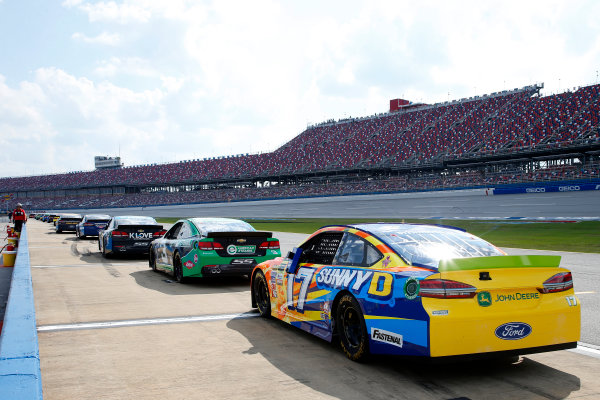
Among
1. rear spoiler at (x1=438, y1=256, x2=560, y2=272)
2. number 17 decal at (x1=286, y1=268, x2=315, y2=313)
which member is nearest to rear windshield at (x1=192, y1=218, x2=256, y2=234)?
number 17 decal at (x1=286, y1=268, x2=315, y2=313)

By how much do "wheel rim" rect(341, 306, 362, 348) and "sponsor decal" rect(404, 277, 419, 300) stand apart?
0.75 metres

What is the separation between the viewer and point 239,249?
1006 cm

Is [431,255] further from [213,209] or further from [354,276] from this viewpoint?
[213,209]

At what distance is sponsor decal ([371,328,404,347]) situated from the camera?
4.32 meters

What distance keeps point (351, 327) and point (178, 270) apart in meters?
6.39

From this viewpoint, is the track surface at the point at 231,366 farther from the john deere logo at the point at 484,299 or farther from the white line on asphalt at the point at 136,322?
the john deere logo at the point at 484,299

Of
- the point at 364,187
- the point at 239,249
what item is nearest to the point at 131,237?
the point at 239,249

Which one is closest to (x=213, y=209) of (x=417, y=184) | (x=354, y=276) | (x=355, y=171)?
(x=355, y=171)

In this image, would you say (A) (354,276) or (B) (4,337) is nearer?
(B) (4,337)

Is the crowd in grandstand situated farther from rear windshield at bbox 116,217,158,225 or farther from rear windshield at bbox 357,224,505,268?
rear windshield at bbox 357,224,505,268

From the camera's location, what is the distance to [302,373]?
15.3ft

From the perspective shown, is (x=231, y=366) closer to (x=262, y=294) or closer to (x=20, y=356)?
(x=20, y=356)

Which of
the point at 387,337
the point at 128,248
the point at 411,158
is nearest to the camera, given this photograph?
the point at 387,337

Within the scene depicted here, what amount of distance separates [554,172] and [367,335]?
39.5 metres
